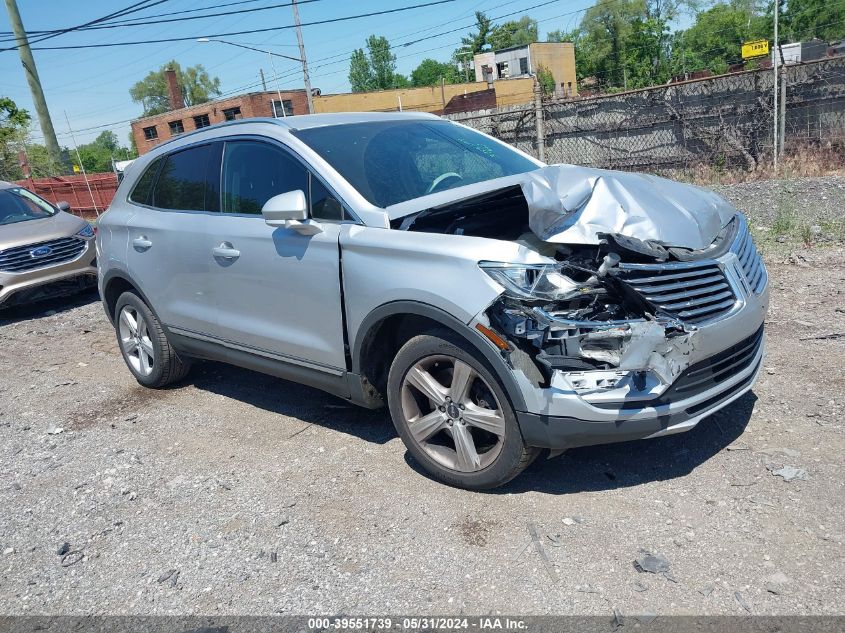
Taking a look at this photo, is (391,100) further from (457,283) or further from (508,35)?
(457,283)

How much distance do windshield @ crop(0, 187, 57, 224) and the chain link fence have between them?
8.30m

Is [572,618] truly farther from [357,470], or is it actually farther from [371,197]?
[371,197]

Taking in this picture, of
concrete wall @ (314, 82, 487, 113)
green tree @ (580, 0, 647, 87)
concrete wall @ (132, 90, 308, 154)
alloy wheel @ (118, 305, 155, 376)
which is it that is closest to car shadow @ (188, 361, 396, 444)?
alloy wheel @ (118, 305, 155, 376)

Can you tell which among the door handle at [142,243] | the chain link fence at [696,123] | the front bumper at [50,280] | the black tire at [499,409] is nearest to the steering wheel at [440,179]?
the black tire at [499,409]

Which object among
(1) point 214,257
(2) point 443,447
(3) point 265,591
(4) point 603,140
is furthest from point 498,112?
(3) point 265,591

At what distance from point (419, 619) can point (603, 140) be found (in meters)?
12.2

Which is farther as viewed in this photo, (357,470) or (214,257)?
(214,257)

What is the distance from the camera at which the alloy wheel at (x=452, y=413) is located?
343cm

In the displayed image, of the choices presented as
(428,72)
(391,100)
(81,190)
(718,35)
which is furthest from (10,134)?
(428,72)

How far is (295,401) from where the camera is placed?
528 centimetres

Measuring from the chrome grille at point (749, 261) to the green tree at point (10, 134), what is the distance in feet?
88.3

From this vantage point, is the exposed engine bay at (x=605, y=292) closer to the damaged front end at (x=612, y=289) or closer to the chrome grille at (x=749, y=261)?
the damaged front end at (x=612, y=289)

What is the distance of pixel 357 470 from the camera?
4082mm

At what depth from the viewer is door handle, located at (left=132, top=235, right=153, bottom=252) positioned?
17.6 ft
